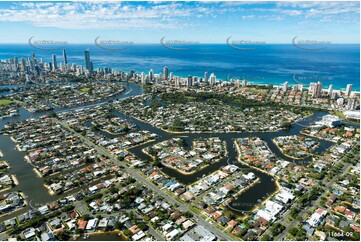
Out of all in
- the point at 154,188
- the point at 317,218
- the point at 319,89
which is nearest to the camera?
the point at 317,218

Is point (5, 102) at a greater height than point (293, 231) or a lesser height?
lesser

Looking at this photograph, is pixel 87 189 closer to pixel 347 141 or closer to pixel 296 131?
pixel 296 131

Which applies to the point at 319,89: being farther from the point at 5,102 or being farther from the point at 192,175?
the point at 5,102

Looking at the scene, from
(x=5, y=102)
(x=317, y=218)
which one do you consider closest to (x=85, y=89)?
(x=5, y=102)

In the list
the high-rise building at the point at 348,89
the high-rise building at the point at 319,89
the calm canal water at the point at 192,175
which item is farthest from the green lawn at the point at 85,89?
the high-rise building at the point at 348,89

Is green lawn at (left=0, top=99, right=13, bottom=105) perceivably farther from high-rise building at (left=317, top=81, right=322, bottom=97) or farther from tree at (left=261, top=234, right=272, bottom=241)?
high-rise building at (left=317, top=81, right=322, bottom=97)

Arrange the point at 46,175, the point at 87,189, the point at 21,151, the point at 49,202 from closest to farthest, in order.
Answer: the point at 49,202
the point at 87,189
the point at 46,175
the point at 21,151

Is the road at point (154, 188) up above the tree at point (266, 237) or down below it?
below

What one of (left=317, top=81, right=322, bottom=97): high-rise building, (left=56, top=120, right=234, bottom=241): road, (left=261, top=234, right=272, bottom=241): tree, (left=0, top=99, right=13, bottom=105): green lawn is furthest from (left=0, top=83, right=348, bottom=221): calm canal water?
(left=317, top=81, right=322, bottom=97): high-rise building

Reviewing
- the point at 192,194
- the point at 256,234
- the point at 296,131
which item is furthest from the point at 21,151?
the point at 296,131

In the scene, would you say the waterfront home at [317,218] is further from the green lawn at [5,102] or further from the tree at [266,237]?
the green lawn at [5,102]

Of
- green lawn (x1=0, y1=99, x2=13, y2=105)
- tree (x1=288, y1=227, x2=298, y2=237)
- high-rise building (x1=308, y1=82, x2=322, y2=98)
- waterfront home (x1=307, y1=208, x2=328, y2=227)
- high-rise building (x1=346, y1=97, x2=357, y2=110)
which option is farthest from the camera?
high-rise building (x1=308, y1=82, x2=322, y2=98)
